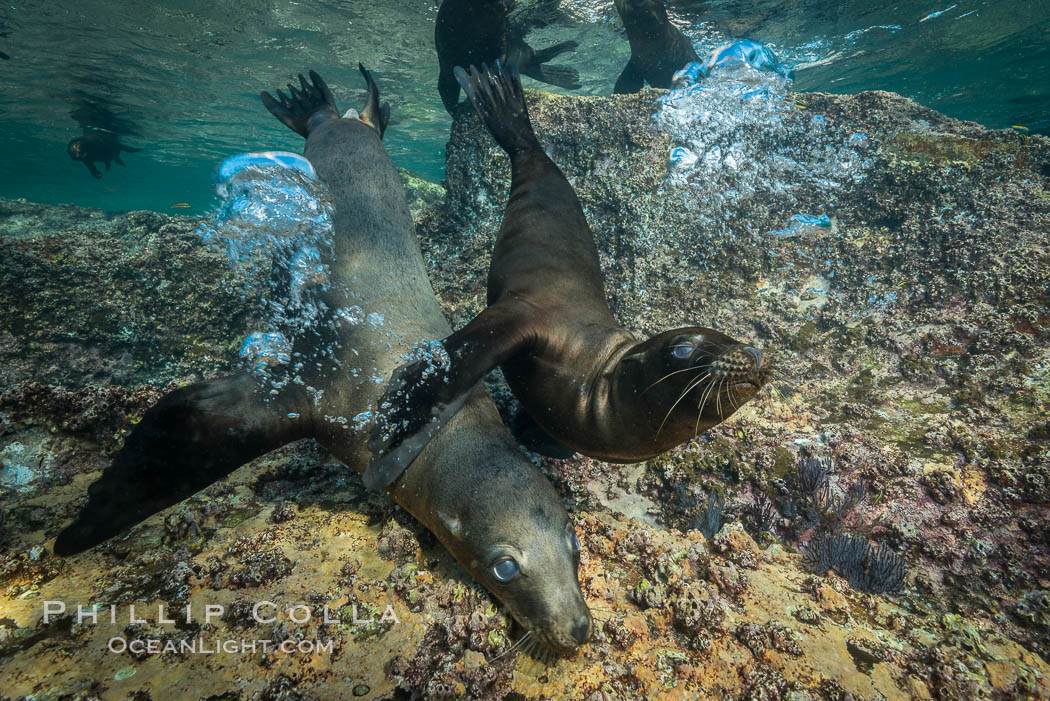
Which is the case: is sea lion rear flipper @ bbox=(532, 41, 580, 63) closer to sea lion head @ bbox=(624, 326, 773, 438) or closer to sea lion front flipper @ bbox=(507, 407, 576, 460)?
sea lion front flipper @ bbox=(507, 407, 576, 460)

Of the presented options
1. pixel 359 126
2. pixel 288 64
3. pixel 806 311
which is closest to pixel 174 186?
pixel 288 64

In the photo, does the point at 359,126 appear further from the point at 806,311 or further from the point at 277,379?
the point at 806,311

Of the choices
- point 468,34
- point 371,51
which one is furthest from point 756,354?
point 371,51

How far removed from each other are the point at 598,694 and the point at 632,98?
6007mm

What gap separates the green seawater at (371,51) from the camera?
40.3ft

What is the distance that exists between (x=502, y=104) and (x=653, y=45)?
7.26 m

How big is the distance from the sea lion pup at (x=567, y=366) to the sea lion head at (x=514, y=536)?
0.29 metres

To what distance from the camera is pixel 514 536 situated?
2002mm

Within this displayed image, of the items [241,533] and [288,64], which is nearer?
[241,533]

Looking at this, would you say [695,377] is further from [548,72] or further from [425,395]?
[548,72]

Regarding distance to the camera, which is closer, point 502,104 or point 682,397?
point 682,397

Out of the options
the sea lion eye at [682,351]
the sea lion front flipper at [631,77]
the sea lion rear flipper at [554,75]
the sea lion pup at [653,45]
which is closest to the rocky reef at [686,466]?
the sea lion eye at [682,351]

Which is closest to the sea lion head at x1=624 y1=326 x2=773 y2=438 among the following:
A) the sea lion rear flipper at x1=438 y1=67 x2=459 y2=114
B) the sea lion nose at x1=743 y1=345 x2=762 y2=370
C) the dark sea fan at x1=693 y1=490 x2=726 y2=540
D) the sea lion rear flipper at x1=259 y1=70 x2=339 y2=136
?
the sea lion nose at x1=743 y1=345 x2=762 y2=370

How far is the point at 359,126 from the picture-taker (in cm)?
420
